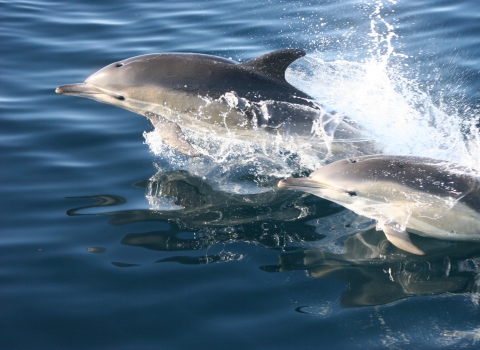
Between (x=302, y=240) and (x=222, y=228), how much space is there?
72cm

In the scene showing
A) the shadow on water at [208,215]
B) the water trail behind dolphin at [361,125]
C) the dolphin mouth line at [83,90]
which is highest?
the dolphin mouth line at [83,90]

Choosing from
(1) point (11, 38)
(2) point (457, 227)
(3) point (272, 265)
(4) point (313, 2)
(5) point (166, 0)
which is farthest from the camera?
(5) point (166, 0)

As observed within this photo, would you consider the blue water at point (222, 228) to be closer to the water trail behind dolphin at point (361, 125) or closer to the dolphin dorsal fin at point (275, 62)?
the water trail behind dolphin at point (361, 125)

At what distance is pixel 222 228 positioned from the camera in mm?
5301

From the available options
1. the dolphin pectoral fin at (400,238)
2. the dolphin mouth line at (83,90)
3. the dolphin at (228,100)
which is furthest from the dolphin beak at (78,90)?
the dolphin pectoral fin at (400,238)

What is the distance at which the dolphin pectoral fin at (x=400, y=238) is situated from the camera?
484 cm

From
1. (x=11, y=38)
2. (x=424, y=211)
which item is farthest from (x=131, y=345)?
(x=11, y=38)

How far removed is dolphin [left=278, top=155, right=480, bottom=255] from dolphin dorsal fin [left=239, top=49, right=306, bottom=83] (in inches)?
59.0

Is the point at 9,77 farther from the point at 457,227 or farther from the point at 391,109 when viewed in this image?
the point at 457,227

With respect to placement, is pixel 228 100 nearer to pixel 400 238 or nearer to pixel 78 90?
pixel 78 90

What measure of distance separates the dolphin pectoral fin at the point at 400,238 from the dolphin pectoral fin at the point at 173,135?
7.02 ft

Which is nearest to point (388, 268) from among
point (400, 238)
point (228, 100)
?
point (400, 238)

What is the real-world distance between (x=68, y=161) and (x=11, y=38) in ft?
16.0

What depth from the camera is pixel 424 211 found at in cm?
516
